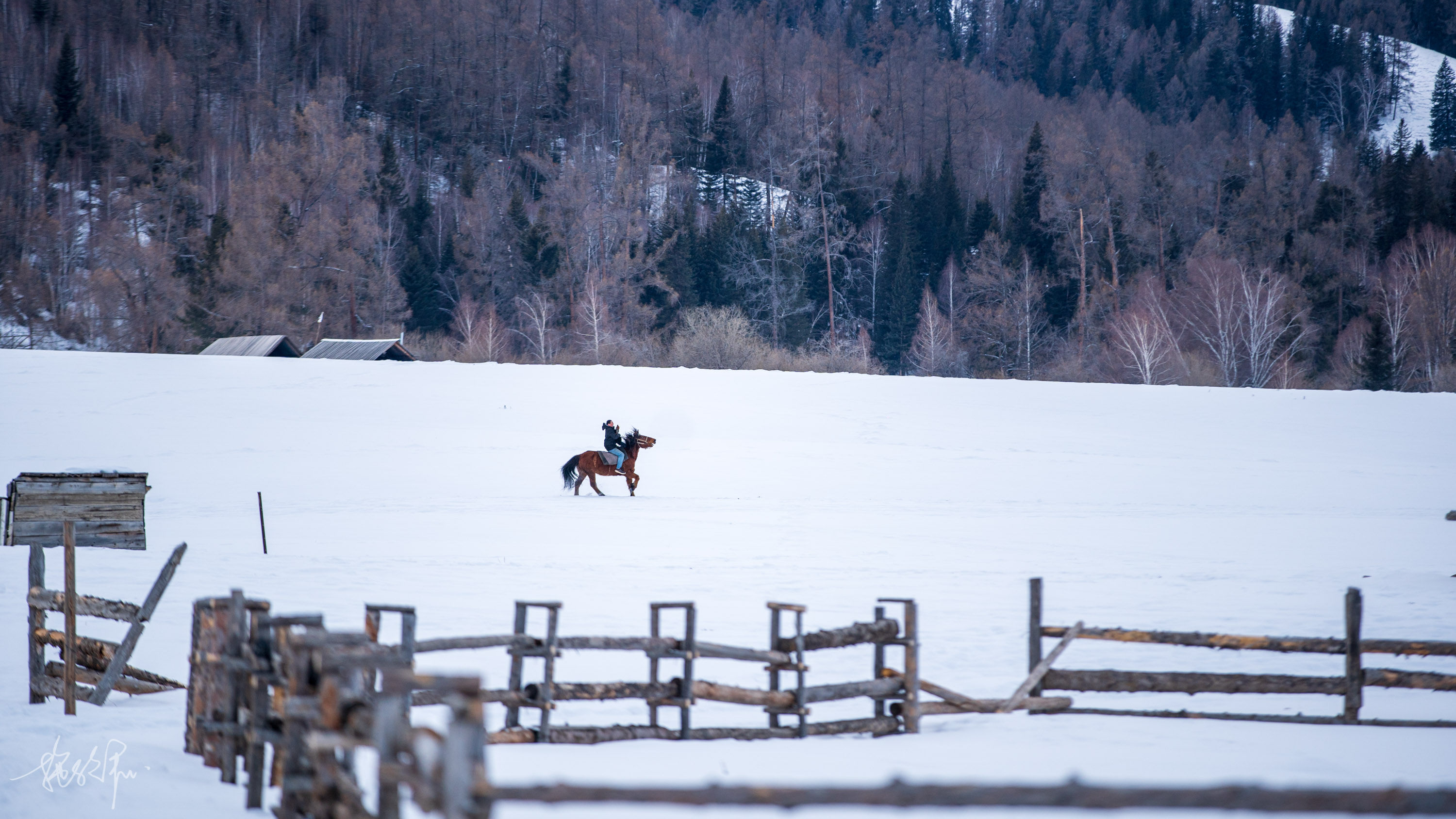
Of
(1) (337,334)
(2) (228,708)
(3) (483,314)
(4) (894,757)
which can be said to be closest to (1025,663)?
(4) (894,757)

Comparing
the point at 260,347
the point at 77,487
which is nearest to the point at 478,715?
the point at 77,487

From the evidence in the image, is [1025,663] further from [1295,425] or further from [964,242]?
[964,242]

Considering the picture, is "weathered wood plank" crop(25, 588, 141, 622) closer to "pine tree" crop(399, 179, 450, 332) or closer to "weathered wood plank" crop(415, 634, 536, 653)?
"weathered wood plank" crop(415, 634, 536, 653)

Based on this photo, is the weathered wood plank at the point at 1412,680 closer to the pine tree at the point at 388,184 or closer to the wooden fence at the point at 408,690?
the wooden fence at the point at 408,690

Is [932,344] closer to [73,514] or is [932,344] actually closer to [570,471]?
[570,471]

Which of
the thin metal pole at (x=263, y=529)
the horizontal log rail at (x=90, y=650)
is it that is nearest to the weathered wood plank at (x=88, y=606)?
the horizontal log rail at (x=90, y=650)

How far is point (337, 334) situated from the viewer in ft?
185

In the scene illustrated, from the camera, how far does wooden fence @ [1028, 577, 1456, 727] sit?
319 inches

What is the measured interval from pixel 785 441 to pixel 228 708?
2419 centimetres

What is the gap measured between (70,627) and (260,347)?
114 ft

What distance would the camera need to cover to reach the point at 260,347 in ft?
132

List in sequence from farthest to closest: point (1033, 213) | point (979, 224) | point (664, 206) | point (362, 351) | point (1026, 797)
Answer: point (664, 206) < point (979, 224) < point (1033, 213) < point (362, 351) < point (1026, 797)

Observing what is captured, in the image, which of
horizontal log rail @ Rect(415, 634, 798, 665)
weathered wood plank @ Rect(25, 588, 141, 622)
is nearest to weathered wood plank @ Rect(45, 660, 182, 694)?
weathered wood plank @ Rect(25, 588, 141, 622)

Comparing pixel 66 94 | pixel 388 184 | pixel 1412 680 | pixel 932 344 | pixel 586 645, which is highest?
pixel 66 94
